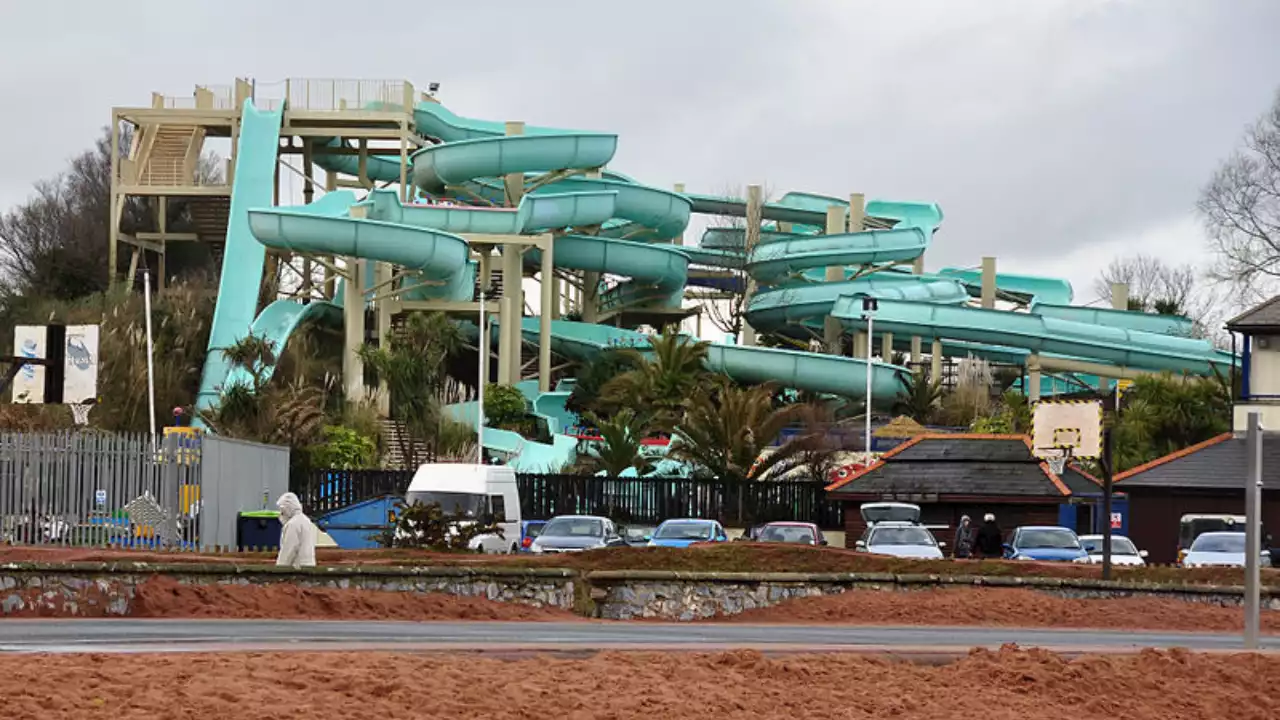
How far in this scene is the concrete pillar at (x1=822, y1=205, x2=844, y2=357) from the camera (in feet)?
274

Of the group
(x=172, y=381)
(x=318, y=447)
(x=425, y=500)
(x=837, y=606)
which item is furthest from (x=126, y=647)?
(x=172, y=381)

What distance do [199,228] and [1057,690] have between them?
243 feet

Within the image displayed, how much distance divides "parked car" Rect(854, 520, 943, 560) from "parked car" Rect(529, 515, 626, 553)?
4771 millimetres

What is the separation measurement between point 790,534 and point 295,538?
19710mm

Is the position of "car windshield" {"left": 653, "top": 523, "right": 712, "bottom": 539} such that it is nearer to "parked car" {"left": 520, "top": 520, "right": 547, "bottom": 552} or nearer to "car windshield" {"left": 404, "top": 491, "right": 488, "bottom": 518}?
"parked car" {"left": 520, "top": 520, "right": 547, "bottom": 552}

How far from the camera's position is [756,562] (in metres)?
33.2

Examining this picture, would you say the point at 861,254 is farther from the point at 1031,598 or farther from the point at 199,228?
the point at 1031,598

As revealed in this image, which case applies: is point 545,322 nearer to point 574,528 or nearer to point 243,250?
point 243,250

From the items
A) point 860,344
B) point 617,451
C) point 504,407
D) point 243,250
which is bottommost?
point 617,451

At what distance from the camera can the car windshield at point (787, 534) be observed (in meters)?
43.0

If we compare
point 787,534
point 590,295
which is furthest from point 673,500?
point 590,295

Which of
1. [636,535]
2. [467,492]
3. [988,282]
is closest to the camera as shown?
[467,492]

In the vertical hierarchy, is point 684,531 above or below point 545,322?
below

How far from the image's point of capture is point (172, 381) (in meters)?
66.8
